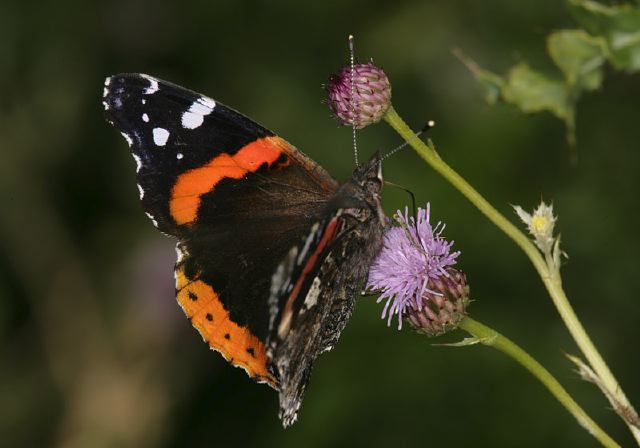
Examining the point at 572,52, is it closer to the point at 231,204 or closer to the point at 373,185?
the point at 373,185

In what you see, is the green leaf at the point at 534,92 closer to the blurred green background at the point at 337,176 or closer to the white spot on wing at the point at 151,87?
the white spot on wing at the point at 151,87

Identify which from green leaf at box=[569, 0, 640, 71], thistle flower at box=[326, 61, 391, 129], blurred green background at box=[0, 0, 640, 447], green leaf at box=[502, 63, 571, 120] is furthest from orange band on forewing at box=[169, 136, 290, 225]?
blurred green background at box=[0, 0, 640, 447]

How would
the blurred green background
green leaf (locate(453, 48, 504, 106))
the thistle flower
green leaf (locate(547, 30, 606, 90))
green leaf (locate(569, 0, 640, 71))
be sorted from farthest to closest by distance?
the blurred green background
the thistle flower
green leaf (locate(453, 48, 504, 106))
green leaf (locate(547, 30, 606, 90))
green leaf (locate(569, 0, 640, 71))

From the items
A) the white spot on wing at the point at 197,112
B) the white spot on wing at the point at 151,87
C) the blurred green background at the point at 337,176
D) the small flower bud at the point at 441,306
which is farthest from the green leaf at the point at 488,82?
the blurred green background at the point at 337,176

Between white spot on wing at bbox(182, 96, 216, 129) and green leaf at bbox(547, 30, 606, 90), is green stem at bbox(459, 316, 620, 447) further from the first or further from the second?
white spot on wing at bbox(182, 96, 216, 129)

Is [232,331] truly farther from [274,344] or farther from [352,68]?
[352,68]

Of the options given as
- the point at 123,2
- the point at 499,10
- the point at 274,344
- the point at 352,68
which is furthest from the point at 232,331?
the point at 123,2
